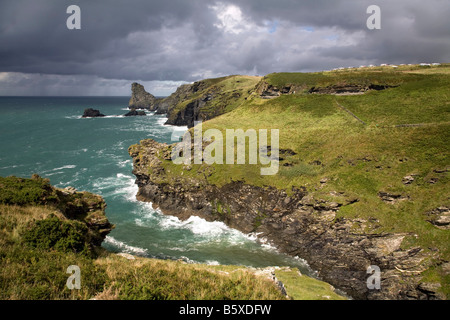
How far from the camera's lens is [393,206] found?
127 ft

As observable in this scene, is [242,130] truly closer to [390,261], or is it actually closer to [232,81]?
[390,261]

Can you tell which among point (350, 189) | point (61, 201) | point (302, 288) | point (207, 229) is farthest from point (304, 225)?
point (61, 201)

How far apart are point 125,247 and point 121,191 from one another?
87.7 ft

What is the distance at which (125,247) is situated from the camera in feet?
139

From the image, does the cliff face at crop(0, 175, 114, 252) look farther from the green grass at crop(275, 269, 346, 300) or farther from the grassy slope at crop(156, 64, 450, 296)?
the grassy slope at crop(156, 64, 450, 296)

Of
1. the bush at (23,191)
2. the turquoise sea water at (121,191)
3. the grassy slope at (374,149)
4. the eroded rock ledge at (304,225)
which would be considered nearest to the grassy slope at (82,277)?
the bush at (23,191)

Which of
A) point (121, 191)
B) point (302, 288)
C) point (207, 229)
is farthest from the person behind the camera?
point (121, 191)

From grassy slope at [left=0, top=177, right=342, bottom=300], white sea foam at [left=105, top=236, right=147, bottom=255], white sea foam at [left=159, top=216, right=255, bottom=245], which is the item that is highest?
grassy slope at [left=0, top=177, right=342, bottom=300]

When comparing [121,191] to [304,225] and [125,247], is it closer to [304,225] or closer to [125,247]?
[125,247]

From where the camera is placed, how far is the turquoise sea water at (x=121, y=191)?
135ft

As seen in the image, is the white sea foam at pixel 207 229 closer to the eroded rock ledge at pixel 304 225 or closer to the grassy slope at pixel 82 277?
the eroded rock ledge at pixel 304 225

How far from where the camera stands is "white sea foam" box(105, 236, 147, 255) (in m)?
40.9

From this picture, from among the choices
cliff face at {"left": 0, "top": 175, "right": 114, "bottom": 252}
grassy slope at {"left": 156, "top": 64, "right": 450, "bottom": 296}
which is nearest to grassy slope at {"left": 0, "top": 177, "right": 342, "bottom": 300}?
cliff face at {"left": 0, "top": 175, "right": 114, "bottom": 252}

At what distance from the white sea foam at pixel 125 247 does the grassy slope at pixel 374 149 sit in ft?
68.5
